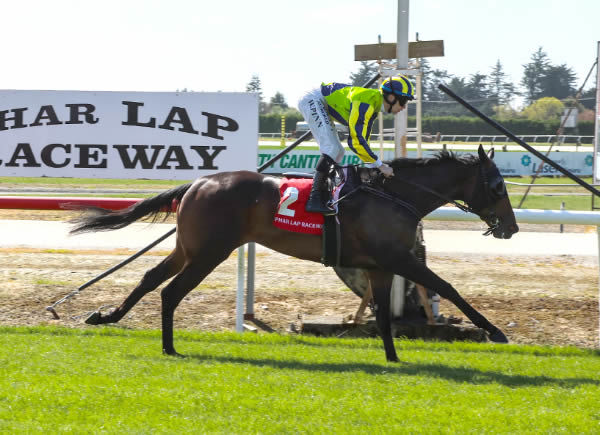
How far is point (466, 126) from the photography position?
59188 mm

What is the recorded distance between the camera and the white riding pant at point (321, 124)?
5.90m

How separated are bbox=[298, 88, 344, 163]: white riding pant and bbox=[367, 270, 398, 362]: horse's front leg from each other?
0.89 meters

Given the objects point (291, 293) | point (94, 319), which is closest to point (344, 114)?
point (94, 319)

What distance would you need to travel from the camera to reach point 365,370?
17.1 feet

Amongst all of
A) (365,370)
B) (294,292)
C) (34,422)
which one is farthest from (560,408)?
(294,292)

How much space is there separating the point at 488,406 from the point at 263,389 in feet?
4.11

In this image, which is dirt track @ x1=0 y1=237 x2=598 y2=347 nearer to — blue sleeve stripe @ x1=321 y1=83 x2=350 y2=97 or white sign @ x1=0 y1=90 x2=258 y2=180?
white sign @ x1=0 y1=90 x2=258 y2=180

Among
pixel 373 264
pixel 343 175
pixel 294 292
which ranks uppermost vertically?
pixel 343 175

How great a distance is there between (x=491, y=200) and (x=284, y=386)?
224cm

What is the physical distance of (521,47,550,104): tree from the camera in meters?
92.9

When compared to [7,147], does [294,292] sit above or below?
below

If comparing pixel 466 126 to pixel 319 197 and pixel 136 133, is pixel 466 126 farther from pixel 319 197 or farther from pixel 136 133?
pixel 319 197

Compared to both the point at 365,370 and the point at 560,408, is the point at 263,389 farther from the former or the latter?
the point at 560,408

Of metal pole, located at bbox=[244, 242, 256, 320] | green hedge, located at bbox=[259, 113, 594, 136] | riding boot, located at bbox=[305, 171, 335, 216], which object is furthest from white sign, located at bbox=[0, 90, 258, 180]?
green hedge, located at bbox=[259, 113, 594, 136]
